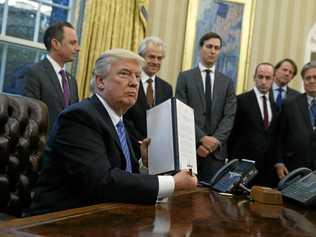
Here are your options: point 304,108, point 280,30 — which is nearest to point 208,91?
point 304,108

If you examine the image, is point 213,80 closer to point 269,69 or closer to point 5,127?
Result: point 269,69

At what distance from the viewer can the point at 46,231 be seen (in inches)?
45.5

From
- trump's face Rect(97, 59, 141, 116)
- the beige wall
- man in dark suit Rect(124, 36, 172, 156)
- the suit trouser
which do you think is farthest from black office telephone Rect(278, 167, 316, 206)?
the beige wall

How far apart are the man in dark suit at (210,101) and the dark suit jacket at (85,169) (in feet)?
7.07

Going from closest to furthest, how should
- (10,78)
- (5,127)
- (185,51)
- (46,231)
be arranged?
(46,231) → (5,127) → (10,78) → (185,51)

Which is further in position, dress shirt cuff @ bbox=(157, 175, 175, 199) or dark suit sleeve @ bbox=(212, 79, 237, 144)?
dark suit sleeve @ bbox=(212, 79, 237, 144)

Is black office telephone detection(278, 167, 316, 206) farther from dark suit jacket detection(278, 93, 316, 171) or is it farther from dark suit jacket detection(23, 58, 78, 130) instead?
dark suit jacket detection(23, 58, 78, 130)

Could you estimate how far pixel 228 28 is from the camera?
19.6 ft

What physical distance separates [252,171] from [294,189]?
21 centimetres

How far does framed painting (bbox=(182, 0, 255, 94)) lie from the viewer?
226 inches

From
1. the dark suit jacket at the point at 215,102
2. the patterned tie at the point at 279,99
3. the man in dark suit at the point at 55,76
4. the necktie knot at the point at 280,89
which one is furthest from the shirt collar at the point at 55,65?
the necktie knot at the point at 280,89

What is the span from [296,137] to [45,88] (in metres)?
2.05

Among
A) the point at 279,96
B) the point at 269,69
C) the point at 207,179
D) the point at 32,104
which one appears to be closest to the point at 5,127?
the point at 32,104

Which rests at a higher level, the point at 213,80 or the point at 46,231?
the point at 213,80
